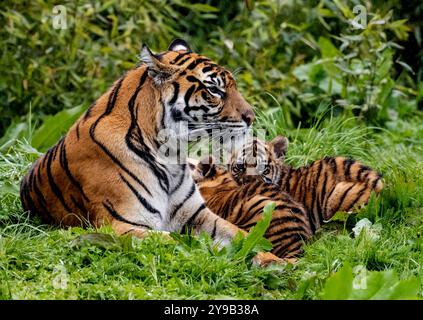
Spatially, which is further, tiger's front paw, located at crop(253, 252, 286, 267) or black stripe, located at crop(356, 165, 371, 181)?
black stripe, located at crop(356, 165, 371, 181)

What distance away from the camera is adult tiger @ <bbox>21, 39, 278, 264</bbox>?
6848 mm

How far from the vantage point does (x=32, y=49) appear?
36.5 ft

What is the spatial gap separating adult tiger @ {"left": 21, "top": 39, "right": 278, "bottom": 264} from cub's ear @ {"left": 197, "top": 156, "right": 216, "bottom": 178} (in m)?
0.68

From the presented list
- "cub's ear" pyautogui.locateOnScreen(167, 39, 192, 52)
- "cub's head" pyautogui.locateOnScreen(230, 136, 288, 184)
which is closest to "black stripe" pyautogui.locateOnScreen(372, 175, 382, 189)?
"cub's head" pyautogui.locateOnScreen(230, 136, 288, 184)

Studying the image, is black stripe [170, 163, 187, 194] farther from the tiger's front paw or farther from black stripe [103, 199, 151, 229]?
the tiger's front paw

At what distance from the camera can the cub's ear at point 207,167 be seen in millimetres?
7926

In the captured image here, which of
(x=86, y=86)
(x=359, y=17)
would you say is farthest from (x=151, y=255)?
(x=86, y=86)

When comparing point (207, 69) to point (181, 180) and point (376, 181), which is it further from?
point (376, 181)

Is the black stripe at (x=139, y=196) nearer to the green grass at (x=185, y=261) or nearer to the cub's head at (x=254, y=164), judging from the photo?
the green grass at (x=185, y=261)

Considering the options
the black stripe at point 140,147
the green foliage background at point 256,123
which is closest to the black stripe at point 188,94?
the black stripe at point 140,147

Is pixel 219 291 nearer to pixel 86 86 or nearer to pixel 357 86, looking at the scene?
pixel 357 86

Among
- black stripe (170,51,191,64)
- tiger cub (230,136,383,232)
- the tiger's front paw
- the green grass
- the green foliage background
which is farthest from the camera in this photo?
tiger cub (230,136,383,232)

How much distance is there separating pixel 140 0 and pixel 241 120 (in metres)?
4.47

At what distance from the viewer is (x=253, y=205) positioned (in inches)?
285
